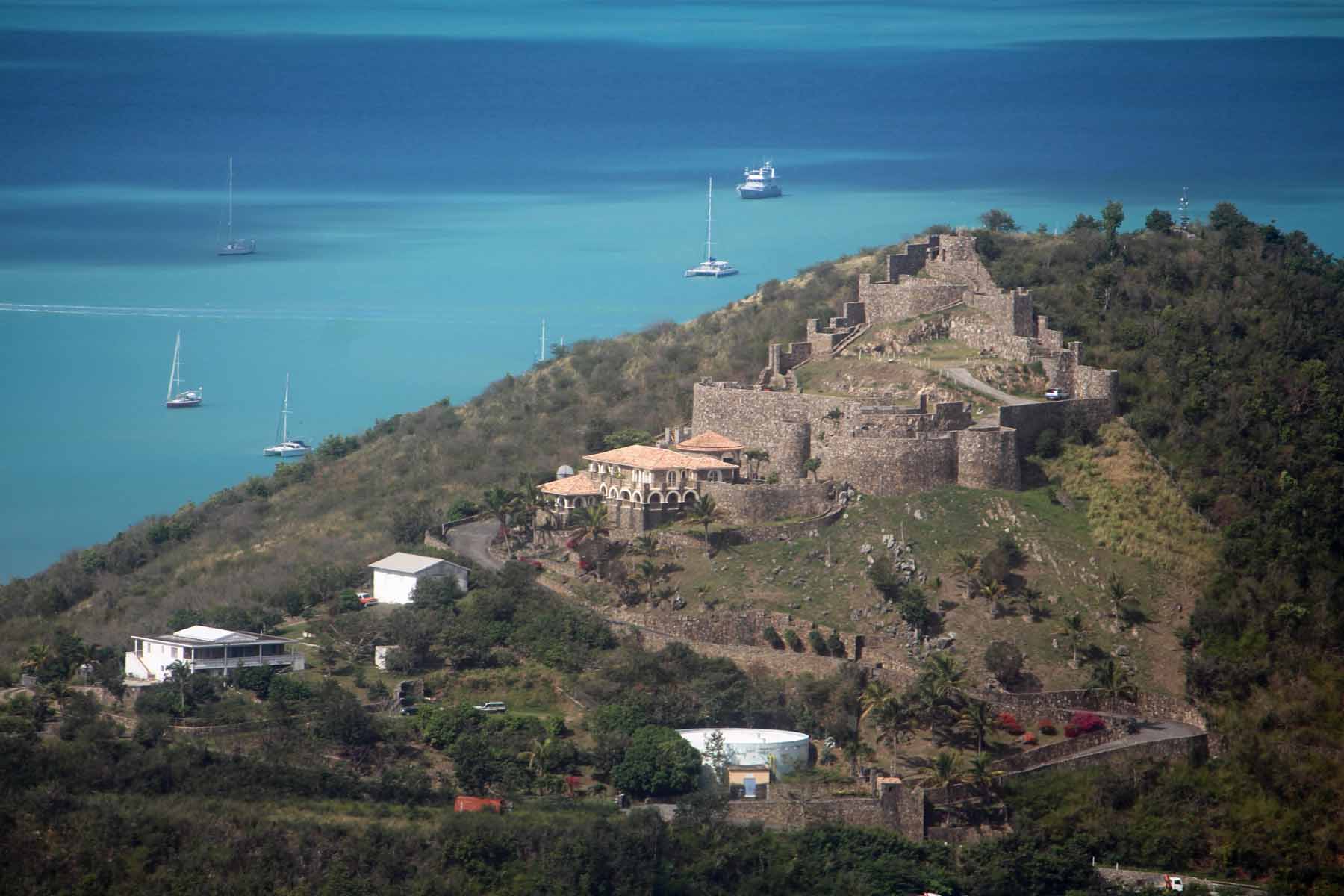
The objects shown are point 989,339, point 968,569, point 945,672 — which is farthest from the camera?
point 989,339

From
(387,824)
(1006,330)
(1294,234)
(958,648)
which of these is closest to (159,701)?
(387,824)

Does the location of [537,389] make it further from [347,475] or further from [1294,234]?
Answer: [1294,234]

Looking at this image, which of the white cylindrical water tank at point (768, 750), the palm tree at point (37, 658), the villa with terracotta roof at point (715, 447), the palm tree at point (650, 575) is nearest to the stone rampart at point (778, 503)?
the palm tree at point (650, 575)

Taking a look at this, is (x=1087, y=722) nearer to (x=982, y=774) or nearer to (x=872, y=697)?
→ (x=982, y=774)

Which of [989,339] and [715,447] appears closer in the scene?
[715,447]

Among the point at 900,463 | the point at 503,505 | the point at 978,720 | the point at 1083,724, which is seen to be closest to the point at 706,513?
the point at 900,463

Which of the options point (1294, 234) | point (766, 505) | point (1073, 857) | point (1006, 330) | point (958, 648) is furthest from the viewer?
point (1294, 234)

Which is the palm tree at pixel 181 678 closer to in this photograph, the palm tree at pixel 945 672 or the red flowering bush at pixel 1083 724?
the palm tree at pixel 945 672
